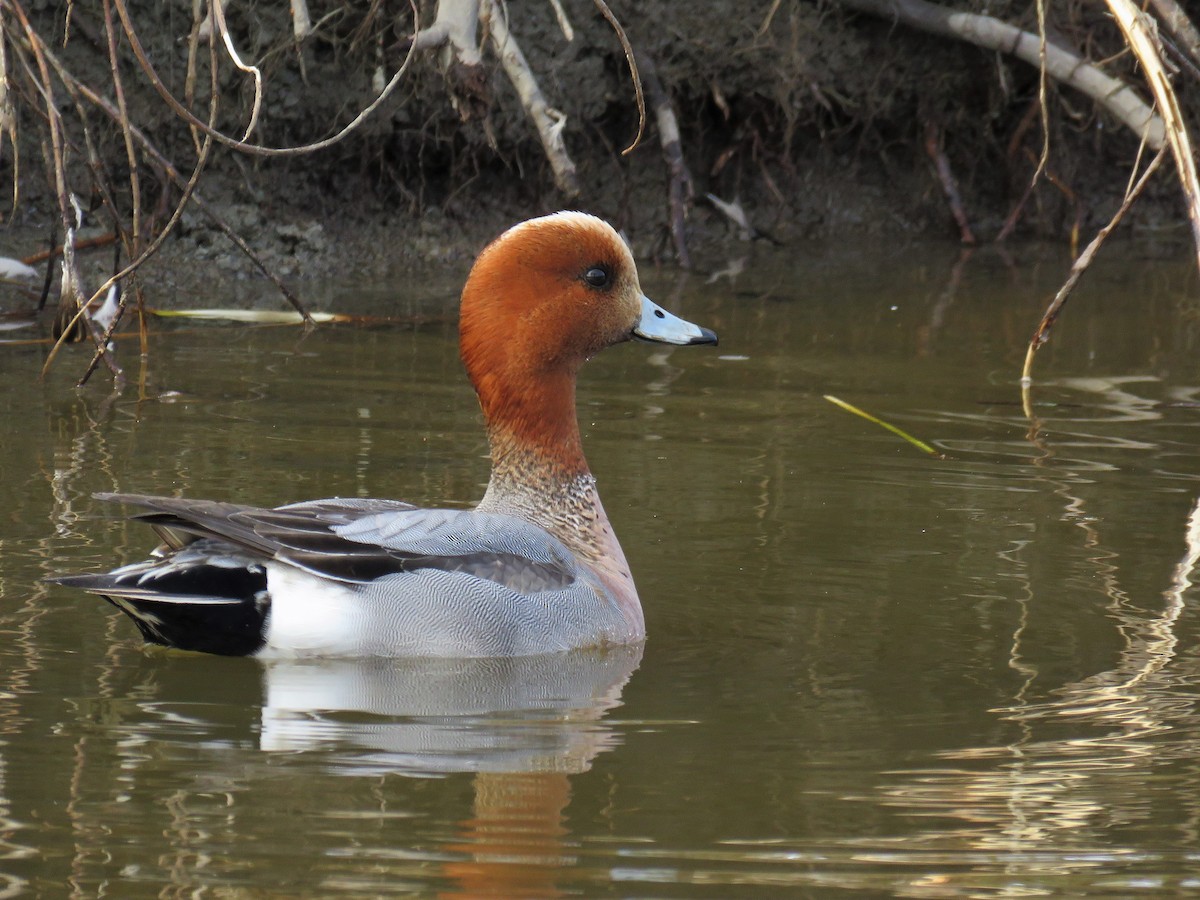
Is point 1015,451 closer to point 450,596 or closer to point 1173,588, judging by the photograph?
point 1173,588

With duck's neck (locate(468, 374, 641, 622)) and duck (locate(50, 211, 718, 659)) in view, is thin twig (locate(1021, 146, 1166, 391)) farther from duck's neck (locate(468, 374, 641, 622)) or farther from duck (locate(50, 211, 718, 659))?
duck's neck (locate(468, 374, 641, 622))

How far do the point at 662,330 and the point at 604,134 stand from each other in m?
6.50

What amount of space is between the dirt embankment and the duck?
422 centimetres

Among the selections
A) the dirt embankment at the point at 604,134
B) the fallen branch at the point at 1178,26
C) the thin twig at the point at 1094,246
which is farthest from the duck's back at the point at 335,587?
the dirt embankment at the point at 604,134

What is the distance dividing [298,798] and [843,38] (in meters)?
8.92

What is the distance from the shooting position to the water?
3.06m

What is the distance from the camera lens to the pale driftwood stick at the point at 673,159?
10.3 metres

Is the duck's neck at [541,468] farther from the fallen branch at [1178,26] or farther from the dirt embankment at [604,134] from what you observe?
the dirt embankment at [604,134]

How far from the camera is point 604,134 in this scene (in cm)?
1137

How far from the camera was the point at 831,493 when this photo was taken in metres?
5.78

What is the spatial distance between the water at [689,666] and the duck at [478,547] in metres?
0.09

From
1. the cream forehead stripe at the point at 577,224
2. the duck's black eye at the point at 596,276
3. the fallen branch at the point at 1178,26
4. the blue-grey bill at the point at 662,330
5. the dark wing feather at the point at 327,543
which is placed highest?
the fallen branch at the point at 1178,26

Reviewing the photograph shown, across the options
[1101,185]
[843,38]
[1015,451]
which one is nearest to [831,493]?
[1015,451]

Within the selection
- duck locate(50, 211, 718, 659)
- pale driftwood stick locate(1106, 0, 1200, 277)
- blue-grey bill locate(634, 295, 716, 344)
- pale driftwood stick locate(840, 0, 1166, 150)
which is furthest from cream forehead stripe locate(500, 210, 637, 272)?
pale driftwood stick locate(840, 0, 1166, 150)
